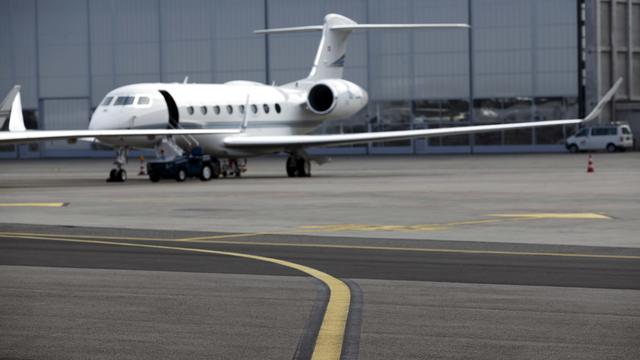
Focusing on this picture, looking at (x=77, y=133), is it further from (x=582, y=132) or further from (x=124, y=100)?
(x=582, y=132)

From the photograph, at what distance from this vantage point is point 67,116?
74500mm

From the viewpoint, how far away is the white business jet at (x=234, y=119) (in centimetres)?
3838

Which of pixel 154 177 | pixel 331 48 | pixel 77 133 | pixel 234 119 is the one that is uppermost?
pixel 331 48

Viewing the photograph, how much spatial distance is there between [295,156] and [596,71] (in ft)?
100

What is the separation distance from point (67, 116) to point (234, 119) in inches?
1359

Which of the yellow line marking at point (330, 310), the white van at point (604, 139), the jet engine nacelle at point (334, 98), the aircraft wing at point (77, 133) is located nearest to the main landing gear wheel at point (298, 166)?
the aircraft wing at point (77, 133)

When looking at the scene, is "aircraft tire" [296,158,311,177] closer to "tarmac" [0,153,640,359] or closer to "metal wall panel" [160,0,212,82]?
"tarmac" [0,153,640,359]

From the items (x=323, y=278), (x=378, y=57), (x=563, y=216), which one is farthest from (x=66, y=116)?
(x=323, y=278)

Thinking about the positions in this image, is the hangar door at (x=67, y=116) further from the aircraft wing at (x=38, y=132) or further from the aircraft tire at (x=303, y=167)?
the aircraft wing at (x=38, y=132)

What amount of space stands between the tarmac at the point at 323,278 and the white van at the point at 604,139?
40.7m

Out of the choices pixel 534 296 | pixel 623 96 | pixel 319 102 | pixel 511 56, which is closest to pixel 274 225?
pixel 534 296

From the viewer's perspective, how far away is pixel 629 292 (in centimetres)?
1170

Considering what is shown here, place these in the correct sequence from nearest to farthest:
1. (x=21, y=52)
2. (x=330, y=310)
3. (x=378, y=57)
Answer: (x=330, y=310)
(x=378, y=57)
(x=21, y=52)

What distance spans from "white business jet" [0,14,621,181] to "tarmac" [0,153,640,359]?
11.5 m
